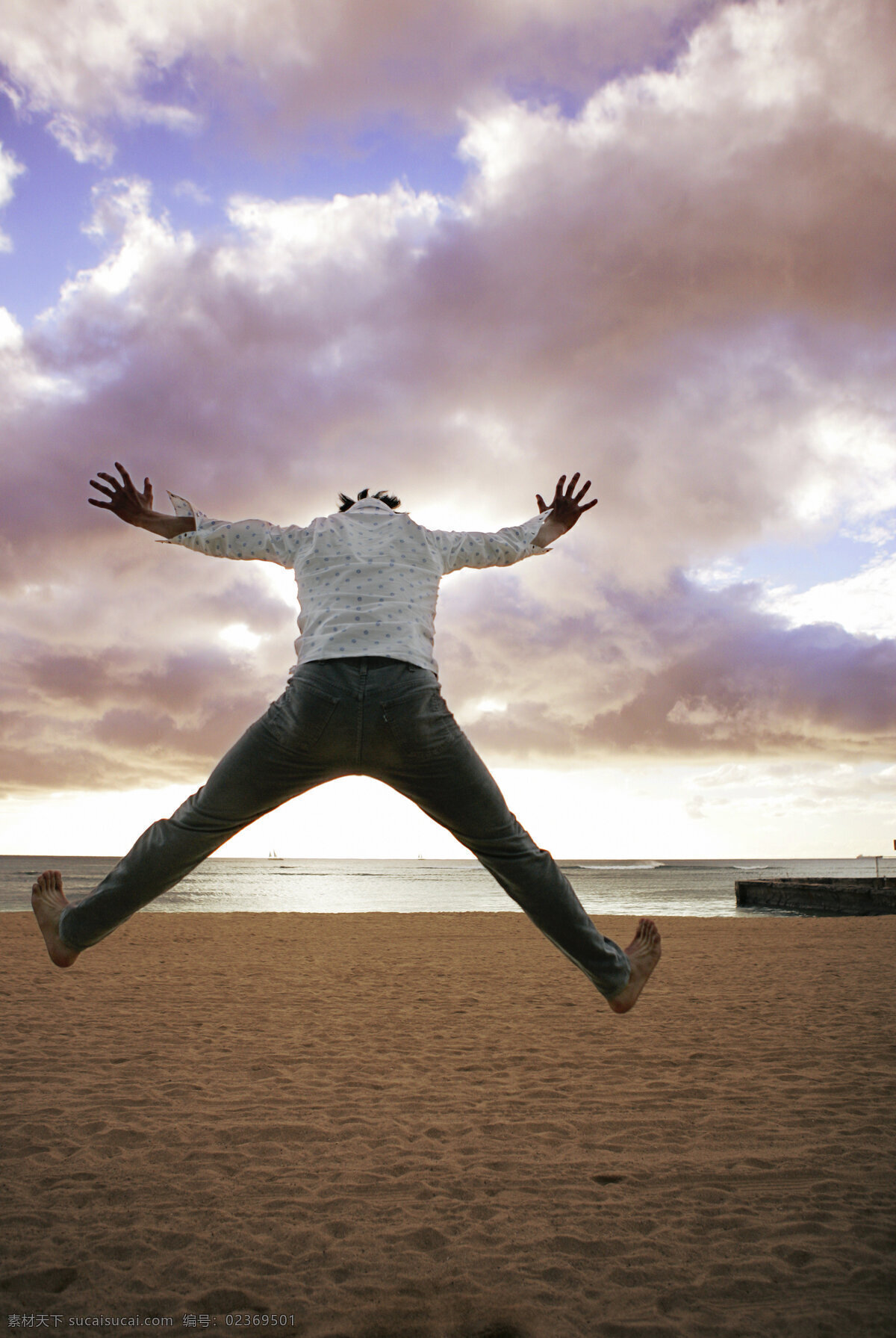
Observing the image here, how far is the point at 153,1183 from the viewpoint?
3615 mm

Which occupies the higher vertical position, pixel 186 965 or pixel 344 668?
pixel 344 668

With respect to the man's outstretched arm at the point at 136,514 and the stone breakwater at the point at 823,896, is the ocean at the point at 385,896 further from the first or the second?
the man's outstretched arm at the point at 136,514

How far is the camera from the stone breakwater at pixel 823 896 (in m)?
27.6

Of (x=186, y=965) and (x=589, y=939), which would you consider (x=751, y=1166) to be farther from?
(x=186, y=965)

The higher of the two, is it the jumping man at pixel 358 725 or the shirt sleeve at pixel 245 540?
the shirt sleeve at pixel 245 540

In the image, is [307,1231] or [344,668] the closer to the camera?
[344,668]

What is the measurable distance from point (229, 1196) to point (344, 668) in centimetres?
264

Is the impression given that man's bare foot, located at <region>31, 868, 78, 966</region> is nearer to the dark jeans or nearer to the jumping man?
the jumping man

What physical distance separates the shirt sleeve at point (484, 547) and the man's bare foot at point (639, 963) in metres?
1.60

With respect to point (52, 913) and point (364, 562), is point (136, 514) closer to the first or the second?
point (364, 562)

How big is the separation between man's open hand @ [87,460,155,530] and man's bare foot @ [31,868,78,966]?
1.37 meters

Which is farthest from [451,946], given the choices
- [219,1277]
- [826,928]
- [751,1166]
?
[219,1277]

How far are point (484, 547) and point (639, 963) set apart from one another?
1.88 m

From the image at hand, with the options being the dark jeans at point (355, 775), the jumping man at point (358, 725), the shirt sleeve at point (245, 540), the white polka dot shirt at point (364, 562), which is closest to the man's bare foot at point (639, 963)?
the jumping man at point (358, 725)
